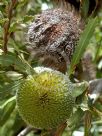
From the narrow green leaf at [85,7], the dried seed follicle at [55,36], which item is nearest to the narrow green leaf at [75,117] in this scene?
the dried seed follicle at [55,36]

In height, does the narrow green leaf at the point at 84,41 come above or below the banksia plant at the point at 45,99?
above

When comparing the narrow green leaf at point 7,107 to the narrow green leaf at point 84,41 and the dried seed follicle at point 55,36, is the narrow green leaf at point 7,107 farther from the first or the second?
the narrow green leaf at point 84,41

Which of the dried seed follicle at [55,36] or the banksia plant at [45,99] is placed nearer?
the banksia plant at [45,99]

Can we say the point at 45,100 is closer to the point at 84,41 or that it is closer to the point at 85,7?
the point at 84,41

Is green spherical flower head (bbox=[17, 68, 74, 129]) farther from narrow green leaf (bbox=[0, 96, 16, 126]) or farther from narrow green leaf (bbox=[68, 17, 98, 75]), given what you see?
narrow green leaf (bbox=[0, 96, 16, 126])

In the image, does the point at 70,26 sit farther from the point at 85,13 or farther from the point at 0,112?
the point at 0,112

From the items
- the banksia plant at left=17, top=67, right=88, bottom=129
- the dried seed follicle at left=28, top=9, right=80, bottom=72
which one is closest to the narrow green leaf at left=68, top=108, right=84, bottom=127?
the banksia plant at left=17, top=67, right=88, bottom=129
